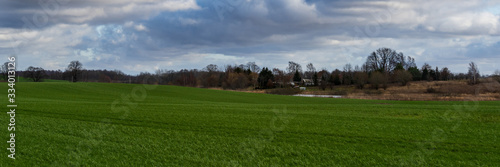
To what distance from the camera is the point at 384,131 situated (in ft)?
47.5

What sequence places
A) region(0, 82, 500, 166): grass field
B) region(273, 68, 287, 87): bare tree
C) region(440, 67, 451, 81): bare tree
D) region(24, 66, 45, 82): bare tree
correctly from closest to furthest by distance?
region(0, 82, 500, 166): grass field, region(24, 66, 45, 82): bare tree, region(273, 68, 287, 87): bare tree, region(440, 67, 451, 81): bare tree

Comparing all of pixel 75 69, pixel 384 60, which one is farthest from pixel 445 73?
pixel 75 69

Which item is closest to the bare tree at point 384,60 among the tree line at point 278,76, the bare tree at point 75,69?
the tree line at point 278,76

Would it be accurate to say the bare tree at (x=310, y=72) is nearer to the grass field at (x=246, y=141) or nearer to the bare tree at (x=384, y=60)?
the bare tree at (x=384, y=60)

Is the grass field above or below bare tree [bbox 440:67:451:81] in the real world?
below

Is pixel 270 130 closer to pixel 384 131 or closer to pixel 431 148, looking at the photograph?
pixel 384 131

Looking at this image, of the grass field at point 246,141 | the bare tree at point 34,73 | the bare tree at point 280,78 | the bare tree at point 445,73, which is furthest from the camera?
the bare tree at point 445,73

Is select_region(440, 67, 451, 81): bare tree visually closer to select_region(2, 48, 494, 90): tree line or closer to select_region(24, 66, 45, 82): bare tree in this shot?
select_region(2, 48, 494, 90): tree line

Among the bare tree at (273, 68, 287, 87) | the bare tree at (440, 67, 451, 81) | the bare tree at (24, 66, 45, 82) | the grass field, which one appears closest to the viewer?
the grass field

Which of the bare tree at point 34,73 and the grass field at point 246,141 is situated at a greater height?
the bare tree at point 34,73

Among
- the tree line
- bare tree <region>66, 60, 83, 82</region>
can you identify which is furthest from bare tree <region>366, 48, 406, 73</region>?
bare tree <region>66, 60, 83, 82</region>

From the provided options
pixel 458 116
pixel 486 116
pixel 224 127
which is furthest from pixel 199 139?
pixel 486 116

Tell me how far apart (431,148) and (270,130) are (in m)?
6.15

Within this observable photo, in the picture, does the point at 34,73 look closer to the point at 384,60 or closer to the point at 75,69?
the point at 75,69
